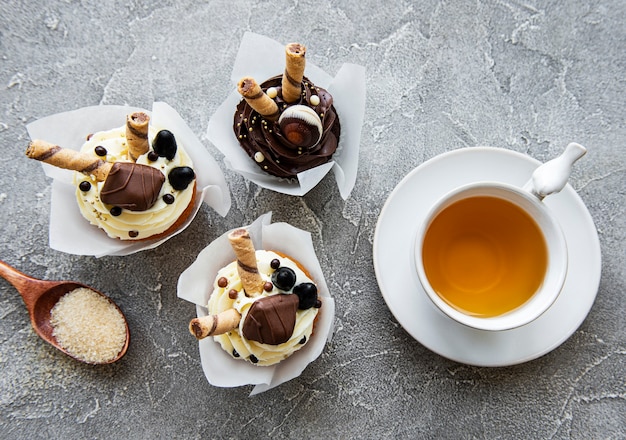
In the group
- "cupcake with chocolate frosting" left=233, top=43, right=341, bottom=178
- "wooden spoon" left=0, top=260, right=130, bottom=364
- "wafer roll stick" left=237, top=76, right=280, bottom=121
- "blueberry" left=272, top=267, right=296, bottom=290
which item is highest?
"wafer roll stick" left=237, top=76, right=280, bottom=121

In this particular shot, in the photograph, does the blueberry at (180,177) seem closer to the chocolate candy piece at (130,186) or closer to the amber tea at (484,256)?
the chocolate candy piece at (130,186)

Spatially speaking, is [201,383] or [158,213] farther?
[201,383]

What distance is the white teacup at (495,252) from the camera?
4.93 feet

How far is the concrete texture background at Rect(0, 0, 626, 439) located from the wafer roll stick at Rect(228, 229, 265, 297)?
0.34m

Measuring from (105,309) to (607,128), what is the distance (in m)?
1.62

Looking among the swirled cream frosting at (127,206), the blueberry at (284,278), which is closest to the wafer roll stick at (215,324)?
the blueberry at (284,278)

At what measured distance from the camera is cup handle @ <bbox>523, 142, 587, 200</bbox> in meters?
1.40

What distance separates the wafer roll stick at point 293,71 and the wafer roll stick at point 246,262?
1.37 feet

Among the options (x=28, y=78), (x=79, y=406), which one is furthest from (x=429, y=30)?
(x=79, y=406)

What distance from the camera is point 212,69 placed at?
189 centimetres

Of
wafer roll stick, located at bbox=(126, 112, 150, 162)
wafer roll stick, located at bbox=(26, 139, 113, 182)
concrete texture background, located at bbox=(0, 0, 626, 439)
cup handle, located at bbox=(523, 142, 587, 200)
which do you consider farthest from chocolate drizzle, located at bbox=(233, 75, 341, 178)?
cup handle, located at bbox=(523, 142, 587, 200)

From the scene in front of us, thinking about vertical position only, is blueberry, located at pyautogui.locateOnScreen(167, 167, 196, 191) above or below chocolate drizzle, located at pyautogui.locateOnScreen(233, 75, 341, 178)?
below

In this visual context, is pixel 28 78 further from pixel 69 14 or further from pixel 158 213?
pixel 158 213

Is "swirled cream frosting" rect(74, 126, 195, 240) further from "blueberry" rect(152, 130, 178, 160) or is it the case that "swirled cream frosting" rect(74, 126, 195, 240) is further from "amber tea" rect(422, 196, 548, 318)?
"amber tea" rect(422, 196, 548, 318)
